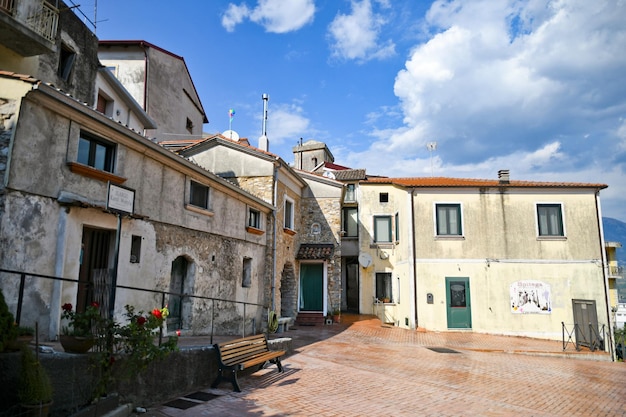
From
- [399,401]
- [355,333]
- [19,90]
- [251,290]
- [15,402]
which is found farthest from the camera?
[355,333]

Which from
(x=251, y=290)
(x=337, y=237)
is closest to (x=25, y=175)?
(x=251, y=290)

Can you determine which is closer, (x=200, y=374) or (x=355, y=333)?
(x=200, y=374)

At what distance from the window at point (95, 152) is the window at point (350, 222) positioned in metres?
16.7

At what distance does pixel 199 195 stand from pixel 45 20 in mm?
6337

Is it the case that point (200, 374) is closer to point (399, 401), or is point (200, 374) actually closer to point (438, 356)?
point (399, 401)

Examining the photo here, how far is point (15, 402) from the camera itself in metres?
4.16

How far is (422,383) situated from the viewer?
890cm

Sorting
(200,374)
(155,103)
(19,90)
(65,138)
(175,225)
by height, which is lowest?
(200,374)

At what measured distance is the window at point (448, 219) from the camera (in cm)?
1889

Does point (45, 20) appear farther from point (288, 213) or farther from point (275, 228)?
point (288, 213)

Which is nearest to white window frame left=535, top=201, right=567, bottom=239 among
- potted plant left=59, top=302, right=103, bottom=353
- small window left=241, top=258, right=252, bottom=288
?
small window left=241, top=258, right=252, bottom=288

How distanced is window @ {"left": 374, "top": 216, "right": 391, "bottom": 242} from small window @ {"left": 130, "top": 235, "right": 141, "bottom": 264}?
15.7 metres

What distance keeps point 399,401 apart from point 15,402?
594cm

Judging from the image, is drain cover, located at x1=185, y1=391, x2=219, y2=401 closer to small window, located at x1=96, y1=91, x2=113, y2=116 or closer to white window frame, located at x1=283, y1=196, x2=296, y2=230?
white window frame, located at x1=283, y1=196, x2=296, y2=230
